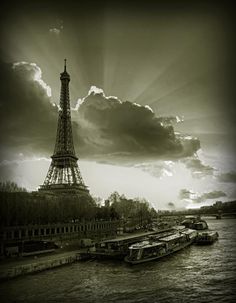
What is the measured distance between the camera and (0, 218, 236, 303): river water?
33.0 feet

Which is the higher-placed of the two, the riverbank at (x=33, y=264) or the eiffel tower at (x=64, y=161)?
the eiffel tower at (x=64, y=161)

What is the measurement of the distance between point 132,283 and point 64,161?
1210 inches

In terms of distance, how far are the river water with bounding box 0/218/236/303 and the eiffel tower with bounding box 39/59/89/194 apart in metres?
23.7

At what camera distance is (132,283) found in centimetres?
1193

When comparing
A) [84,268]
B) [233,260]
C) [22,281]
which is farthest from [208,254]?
[22,281]

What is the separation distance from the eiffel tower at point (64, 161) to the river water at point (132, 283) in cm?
2367

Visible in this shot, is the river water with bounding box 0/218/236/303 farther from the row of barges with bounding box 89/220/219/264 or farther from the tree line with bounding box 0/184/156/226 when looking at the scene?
the tree line with bounding box 0/184/156/226

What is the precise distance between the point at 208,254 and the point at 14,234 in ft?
41.1

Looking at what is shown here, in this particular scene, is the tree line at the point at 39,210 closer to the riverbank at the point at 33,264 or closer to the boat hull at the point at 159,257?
the riverbank at the point at 33,264

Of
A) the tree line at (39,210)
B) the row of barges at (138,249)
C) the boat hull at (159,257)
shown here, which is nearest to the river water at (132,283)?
the boat hull at (159,257)

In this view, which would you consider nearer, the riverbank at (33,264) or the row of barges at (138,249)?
the riverbank at (33,264)

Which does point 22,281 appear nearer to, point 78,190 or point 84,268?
point 84,268

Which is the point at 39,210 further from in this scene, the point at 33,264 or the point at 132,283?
the point at 132,283

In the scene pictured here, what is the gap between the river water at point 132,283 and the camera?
33.0 ft
